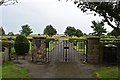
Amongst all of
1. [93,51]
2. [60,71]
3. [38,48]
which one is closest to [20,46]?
[38,48]

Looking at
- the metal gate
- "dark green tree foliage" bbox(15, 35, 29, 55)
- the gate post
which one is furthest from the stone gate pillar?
"dark green tree foliage" bbox(15, 35, 29, 55)

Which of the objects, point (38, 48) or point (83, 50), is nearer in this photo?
point (38, 48)

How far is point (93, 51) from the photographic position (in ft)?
63.0

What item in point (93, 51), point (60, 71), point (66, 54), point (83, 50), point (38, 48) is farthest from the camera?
point (83, 50)

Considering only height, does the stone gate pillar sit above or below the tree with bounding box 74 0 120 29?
below

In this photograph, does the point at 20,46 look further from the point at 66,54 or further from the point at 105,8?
the point at 105,8

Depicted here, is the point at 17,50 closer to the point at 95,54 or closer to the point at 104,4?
the point at 95,54

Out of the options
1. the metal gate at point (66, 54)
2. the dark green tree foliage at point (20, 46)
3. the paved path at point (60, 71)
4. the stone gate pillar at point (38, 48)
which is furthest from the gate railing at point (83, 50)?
the dark green tree foliage at point (20, 46)

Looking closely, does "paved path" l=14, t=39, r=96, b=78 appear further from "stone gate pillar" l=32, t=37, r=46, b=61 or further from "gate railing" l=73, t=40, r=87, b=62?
"gate railing" l=73, t=40, r=87, b=62

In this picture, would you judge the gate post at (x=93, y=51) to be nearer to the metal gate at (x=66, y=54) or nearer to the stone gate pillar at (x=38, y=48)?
the metal gate at (x=66, y=54)

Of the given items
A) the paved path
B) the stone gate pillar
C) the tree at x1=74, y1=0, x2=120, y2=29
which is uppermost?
the tree at x1=74, y1=0, x2=120, y2=29

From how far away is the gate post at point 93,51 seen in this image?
19.0m

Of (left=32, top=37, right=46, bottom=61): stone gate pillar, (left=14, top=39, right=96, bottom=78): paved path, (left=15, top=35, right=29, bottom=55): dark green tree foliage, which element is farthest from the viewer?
(left=15, top=35, right=29, bottom=55): dark green tree foliage

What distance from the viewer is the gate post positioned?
19.0 metres
